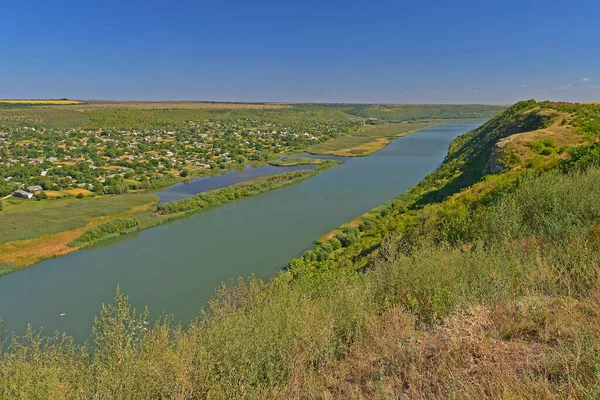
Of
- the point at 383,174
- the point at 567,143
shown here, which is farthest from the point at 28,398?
the point at 383,174

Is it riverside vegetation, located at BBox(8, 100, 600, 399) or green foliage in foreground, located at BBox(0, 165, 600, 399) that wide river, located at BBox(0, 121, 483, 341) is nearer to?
green foliage in foreground, located at BBox(0, 165, 600, 399)

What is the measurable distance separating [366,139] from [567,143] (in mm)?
75826

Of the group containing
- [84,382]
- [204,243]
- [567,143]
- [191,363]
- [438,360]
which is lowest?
[204,243]

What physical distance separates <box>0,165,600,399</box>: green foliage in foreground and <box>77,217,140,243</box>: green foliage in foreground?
2254cm

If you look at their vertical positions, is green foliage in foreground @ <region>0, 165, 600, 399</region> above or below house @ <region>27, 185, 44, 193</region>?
above

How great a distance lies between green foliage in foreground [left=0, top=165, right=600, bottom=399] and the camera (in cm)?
400

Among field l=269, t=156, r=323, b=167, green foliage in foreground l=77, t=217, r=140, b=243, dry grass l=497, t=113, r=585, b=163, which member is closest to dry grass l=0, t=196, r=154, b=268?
green foliage in foreground l=77, t=217, r=140, b=243

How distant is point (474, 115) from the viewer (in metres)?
197

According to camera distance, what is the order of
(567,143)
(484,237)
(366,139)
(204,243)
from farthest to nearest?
1. (366,139)
2. (204,243)
3. (567,143)
4. (484,237)

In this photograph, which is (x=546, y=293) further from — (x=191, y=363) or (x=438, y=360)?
(x=191, y=363)

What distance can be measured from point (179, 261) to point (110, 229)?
336 inches

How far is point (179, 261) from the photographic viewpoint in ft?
71.9

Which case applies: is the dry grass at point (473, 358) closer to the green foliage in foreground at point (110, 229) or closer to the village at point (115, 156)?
the green foliage in foreground at point (110, 229)

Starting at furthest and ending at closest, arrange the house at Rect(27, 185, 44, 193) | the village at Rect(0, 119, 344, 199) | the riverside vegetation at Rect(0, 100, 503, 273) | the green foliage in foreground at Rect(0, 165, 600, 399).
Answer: the village at Rect(0, 119, 344, 199) → the house at Rect(27, 185, 44, 193) → the riverside vegetation at Rect(0, 100, 503, 273) → the green foliage in foreground at Rect(0, 165, 600, 399)
